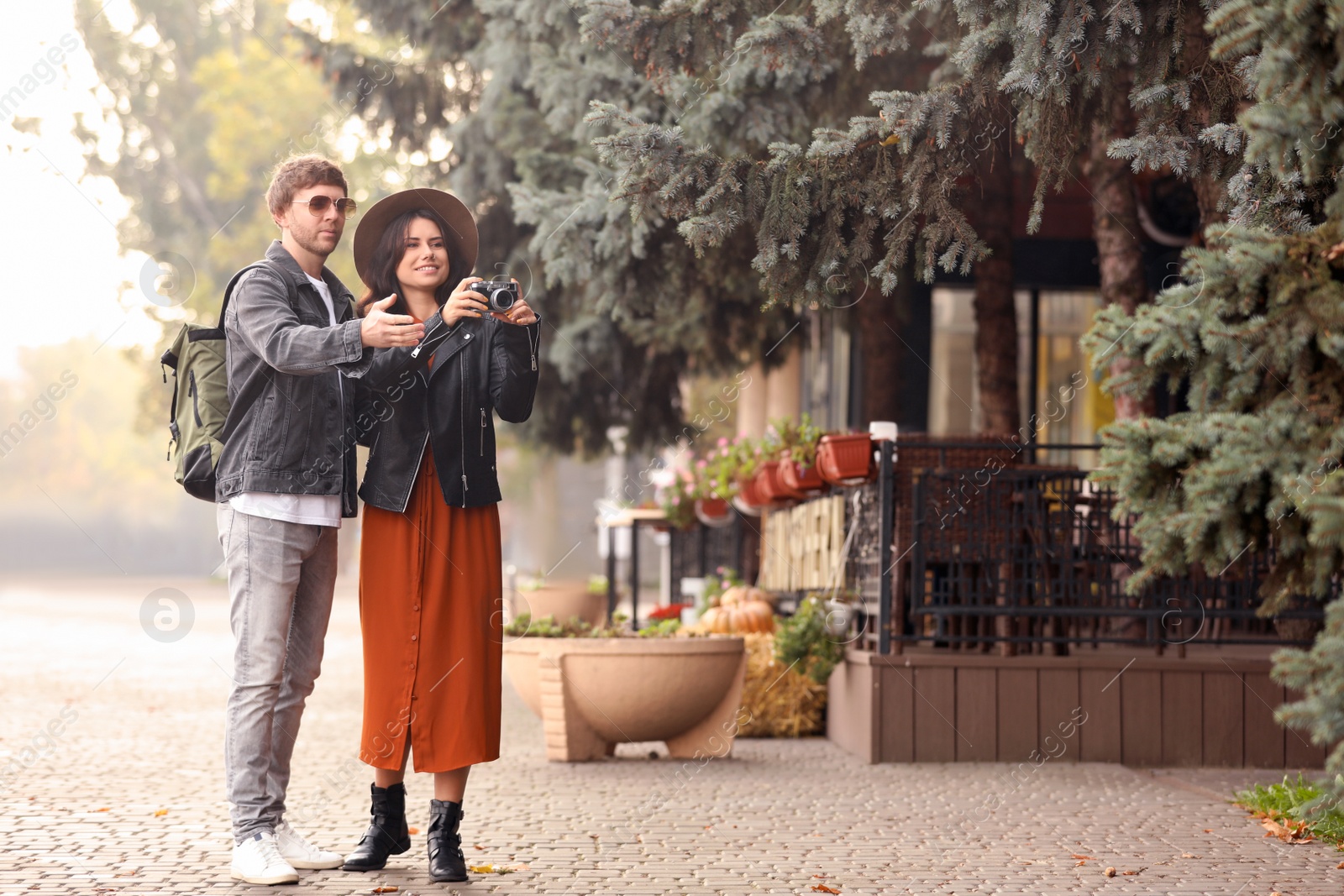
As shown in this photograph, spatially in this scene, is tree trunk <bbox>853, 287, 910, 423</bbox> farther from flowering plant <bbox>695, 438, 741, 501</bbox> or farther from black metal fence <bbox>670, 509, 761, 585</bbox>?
black metal fence <bbox>670, 509, 761, 585</bbox>

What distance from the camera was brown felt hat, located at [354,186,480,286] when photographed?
451 cm

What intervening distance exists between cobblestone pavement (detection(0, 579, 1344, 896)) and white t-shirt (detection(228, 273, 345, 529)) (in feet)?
3.62

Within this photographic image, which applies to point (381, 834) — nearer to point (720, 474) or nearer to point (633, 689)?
point (633, 689)

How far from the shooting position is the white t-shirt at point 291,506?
4215 millimetres

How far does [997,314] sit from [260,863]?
700cm

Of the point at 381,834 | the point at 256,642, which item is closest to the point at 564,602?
the point at 381,834

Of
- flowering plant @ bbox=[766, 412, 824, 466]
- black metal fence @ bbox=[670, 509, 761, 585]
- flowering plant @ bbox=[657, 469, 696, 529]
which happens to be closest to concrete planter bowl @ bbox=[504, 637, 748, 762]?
flowering plant @ bbox=[766, 412, 824, 466]

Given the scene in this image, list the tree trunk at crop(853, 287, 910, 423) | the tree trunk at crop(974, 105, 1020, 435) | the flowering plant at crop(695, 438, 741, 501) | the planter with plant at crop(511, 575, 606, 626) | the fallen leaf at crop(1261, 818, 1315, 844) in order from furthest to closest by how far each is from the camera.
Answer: the planter with plant at crop(511, 575, 606, 626) → the tree trunk at crop(853, 287, 910, 423) → the flowering plant at crop(695, 438, 741, 501) → the tree trunk at crop(974, 105, 1020, 435) → the fallen leaf at crop(1261, 818, 1315, 844)

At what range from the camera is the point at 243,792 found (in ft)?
13.8

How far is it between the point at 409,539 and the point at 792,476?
469cm

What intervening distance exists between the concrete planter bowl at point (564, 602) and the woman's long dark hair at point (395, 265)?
9995 millimetres

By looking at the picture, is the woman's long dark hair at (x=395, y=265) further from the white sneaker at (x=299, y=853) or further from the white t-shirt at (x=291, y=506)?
the white sneaker at (x=299, y=853)

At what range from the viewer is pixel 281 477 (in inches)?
166

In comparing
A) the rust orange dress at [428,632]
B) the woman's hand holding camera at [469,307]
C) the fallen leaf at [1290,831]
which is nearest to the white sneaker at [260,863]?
the rust orange dress at [428,632]
